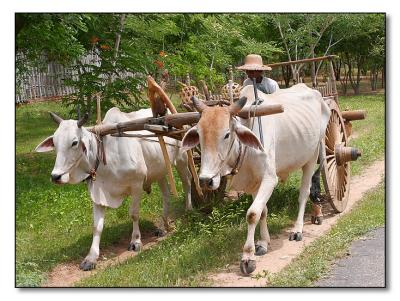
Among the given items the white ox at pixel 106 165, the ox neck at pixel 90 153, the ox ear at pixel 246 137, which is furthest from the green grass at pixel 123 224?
the ox ear at pixel 246 137

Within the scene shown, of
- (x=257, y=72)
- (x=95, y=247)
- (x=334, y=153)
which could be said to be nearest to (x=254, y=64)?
(x=257, y=72)

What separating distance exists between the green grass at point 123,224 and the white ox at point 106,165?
0.38m

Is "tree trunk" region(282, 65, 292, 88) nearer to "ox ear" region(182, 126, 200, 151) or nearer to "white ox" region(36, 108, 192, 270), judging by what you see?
"white ox" region(36, 108, 192, 270)

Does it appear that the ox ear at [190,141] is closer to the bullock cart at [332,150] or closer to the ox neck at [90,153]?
the ox neck at [90,153]

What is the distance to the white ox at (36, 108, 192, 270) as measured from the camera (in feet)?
16.3

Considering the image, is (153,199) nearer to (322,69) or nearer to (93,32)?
(93,32)

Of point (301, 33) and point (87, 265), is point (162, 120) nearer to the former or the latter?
point (87, 265)

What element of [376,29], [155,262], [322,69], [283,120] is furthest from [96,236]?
[322,69]

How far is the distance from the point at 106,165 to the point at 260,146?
1.62 m

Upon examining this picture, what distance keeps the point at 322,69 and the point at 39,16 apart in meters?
3.59

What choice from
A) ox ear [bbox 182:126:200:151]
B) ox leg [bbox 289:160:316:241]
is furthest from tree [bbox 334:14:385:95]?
ox ear [bbox 182:126:200:151]

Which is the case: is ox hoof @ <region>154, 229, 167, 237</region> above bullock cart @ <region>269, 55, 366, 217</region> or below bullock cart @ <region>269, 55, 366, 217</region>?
below

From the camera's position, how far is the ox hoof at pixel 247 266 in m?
4.46

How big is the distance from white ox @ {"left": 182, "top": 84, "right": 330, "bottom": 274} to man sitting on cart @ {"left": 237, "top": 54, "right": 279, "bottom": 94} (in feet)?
0.73
